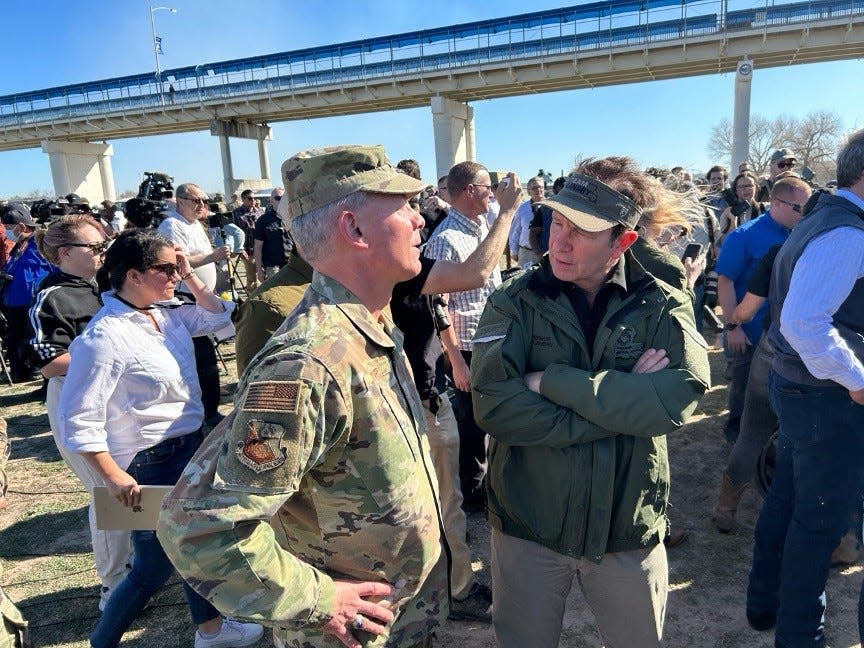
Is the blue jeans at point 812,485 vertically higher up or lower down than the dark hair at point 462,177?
lower down

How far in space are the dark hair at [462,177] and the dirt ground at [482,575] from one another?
92.3 inches

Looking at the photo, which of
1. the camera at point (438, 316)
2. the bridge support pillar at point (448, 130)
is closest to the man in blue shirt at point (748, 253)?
the camera at point (438, 316)

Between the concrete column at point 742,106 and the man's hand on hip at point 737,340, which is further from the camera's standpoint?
the concrete column at point 742,106

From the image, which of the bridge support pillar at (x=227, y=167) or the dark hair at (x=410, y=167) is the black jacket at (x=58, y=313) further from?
the bridge support pillar at (x=227, y=167)

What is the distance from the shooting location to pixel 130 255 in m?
2.48

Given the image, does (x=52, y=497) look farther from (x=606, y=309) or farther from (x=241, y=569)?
(x=606, y=309)

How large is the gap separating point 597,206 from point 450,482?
5.77 ft

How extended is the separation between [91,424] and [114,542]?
99cm

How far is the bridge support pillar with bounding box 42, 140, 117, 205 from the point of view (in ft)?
156

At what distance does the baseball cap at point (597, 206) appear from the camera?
187cm

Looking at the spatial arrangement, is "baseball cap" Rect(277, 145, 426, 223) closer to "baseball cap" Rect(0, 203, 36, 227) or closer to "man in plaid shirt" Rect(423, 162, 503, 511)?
"man in plaid shirt" Rect(423, 162, 503, 511)

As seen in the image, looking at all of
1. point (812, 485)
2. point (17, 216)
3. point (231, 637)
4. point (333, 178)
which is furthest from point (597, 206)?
point (17, 216)

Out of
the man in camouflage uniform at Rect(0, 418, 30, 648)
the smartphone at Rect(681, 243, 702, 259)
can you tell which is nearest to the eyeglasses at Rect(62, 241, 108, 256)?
the man in camouflage uniform at Rect(0, 418, 30, 648)

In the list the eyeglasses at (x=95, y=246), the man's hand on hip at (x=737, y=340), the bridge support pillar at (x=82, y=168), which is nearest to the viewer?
the eyeglasses at (x=95, y=246)
